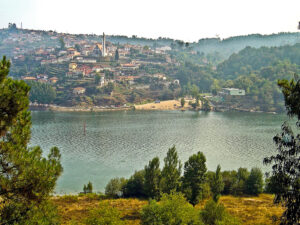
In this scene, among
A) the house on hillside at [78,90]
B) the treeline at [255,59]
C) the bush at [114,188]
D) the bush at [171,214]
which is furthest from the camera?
the treeline at [255,59]

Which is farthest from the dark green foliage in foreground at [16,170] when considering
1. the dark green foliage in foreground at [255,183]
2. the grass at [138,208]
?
the dark green foliage in foreground at [255,183]

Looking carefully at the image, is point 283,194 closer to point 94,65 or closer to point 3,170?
point 3,170

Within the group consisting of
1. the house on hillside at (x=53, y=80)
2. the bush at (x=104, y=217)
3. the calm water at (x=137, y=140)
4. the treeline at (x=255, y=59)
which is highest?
the treeline at (x=255, y=59)

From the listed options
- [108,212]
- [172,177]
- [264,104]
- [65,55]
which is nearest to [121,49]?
[65,55]

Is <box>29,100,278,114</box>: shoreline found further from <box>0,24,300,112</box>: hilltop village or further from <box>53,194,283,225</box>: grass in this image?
<box>53,194,283,225</box>: grass

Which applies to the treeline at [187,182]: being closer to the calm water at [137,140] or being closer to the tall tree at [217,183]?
the tall tree at [217,183]

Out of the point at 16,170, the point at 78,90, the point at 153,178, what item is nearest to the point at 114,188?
the point at 153,178

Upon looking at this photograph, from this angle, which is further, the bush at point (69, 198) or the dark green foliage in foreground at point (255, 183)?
the dark green foliage in foreground at point (255, 183)
